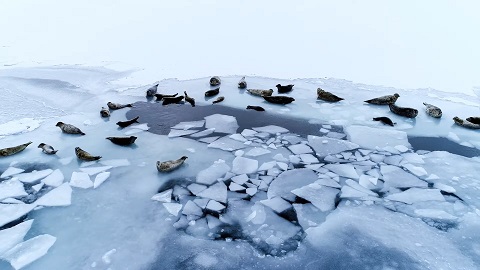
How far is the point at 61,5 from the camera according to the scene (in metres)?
13.5

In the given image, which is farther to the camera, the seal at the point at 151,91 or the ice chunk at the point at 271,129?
the seal at the point at 151,91

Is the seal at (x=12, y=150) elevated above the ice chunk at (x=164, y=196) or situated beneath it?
elevated above

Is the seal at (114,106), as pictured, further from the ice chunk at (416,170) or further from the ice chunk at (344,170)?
the ice chunk at (416,170)

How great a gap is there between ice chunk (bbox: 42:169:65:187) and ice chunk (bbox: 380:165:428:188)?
264 centimetres

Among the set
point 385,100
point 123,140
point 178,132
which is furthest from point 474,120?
point 123,140

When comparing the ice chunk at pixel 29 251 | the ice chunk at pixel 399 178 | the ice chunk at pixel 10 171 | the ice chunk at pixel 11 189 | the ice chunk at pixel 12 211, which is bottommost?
the ice chunk at pixel 29 251

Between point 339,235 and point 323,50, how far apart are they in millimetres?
6099

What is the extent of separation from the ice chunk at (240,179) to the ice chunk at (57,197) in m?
1.24

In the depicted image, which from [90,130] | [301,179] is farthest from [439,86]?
[90,130]

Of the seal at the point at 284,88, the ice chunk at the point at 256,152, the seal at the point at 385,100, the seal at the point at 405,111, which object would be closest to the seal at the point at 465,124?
the seal at the point at 405,111

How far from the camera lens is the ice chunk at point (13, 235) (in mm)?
2020

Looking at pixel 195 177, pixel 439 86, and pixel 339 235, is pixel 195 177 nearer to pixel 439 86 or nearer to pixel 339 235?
pixel 339 235

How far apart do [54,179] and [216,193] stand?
133 cm

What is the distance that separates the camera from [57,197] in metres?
2.46
